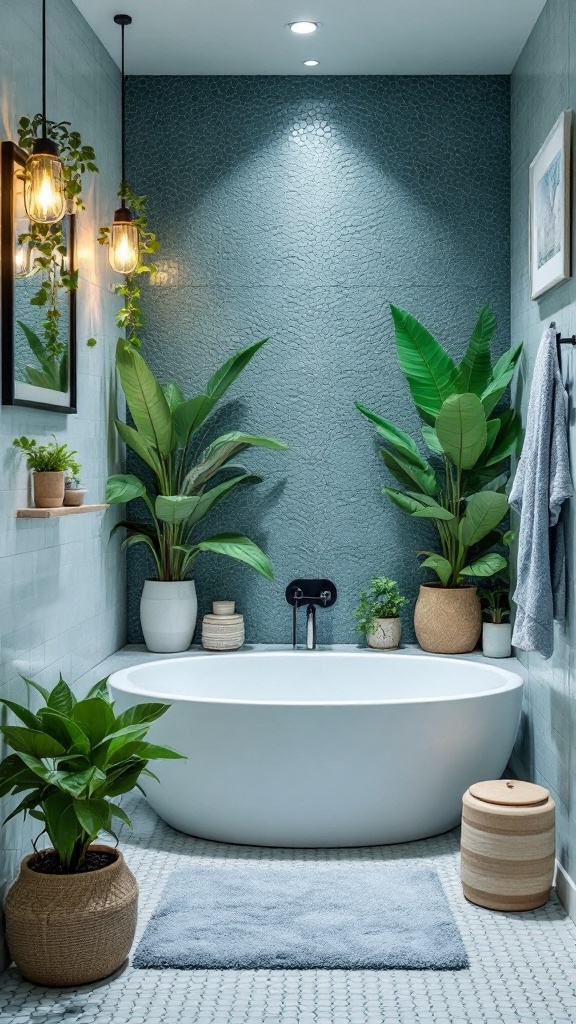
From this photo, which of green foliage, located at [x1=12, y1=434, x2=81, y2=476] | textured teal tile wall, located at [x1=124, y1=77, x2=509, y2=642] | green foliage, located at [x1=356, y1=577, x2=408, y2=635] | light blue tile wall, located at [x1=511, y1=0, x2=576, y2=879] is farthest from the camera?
textured teal tile wall, located at [x1=124, y1=77, x2=509, y2=642]

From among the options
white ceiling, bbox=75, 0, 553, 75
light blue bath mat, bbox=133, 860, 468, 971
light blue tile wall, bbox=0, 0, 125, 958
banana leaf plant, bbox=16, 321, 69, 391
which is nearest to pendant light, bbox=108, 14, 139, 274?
light blue tile wall, bbox=0, 0, 125, 958

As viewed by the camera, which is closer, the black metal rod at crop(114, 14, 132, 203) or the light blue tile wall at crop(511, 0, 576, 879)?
the light blue tile wall at crop(511, 0, 576, 879)

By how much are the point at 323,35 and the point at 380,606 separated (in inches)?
90.4

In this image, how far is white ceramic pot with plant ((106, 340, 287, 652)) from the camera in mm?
4160

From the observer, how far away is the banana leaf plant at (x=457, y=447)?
162 inches

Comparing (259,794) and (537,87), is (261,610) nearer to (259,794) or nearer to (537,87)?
(259,794)

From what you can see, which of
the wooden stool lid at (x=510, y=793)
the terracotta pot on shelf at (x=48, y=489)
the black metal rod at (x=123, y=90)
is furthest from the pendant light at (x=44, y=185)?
the wooden stool lid at (x=510, y=793)

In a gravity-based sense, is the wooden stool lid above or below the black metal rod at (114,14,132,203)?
below

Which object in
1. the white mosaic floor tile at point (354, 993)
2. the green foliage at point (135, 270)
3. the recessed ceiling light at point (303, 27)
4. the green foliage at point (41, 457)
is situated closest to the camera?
the white mosaic floor tile at point (354, 993)

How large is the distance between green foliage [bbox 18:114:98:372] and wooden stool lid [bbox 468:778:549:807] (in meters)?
1.84

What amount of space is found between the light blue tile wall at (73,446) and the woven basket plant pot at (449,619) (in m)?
1.31

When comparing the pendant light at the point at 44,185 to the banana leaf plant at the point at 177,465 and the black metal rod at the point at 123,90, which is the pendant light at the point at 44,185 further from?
the banana leaf plant at the point at 177,465

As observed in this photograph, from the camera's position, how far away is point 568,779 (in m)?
3.23

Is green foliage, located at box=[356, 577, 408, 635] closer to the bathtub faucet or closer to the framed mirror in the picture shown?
the bathtub faucet
